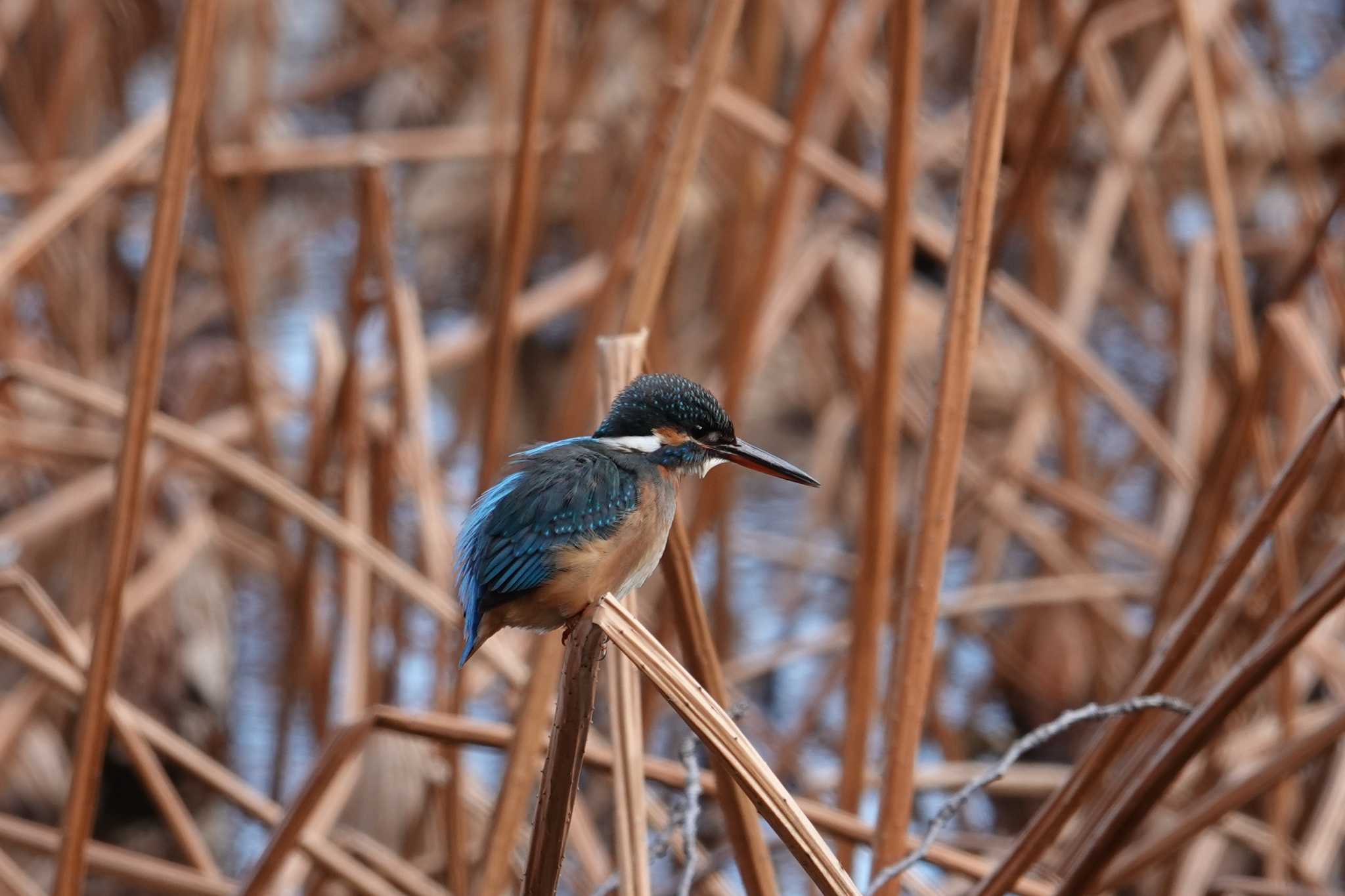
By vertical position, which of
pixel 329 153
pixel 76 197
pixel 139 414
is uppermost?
pixel 329 153

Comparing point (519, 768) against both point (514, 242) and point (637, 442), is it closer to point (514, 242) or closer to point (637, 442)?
point (637, 442)

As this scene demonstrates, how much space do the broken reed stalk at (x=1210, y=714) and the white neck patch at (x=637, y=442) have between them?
52 cm

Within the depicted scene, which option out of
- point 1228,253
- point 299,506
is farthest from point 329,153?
point 1228,253

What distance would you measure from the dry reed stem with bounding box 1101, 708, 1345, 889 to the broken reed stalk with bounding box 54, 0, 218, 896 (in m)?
1.07

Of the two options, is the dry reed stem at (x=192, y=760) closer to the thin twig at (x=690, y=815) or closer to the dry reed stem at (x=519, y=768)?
the dry reed stem at (x=519, y=768)

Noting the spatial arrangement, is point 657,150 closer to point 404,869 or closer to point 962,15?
point 404,869

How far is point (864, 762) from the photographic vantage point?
66.3 inches

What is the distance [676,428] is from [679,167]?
0.26m

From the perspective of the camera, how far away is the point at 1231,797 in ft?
5.09

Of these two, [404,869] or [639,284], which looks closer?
[639,284]

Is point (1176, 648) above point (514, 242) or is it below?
below

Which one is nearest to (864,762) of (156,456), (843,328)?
(843,328)

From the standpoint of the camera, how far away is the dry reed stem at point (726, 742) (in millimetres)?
989

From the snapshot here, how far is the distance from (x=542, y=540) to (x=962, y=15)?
379cm
